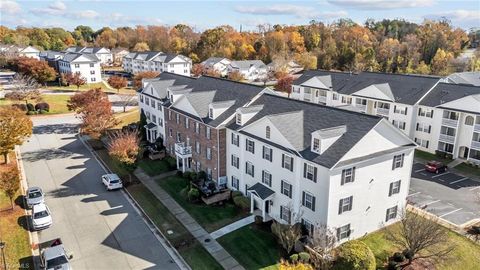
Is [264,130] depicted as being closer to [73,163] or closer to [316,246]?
[316,246]

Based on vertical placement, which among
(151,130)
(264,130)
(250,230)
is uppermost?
(264,130)

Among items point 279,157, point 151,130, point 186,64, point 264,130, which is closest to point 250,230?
point 279,157

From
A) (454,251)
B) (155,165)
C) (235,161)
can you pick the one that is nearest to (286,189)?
(235,161)

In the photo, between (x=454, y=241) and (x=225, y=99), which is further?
(x=225, y=99)

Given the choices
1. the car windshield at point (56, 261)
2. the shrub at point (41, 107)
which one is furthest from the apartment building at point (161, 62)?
the car windshield at point (56, 261)

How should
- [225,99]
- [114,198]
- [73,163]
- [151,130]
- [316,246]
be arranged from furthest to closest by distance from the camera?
[151,130] < [73,163] < [225,99] < [114,198] < [316,246]

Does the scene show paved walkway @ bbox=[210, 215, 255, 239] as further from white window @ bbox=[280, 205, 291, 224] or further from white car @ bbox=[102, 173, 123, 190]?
white car @ bbox=[102, 173, 123, 190]
